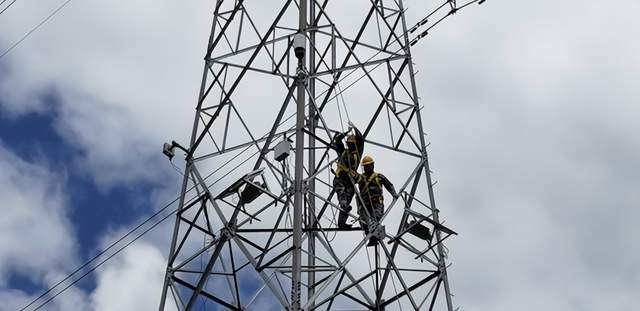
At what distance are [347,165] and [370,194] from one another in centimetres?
68

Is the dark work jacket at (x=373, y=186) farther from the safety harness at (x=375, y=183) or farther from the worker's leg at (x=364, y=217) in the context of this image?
the worker's leg at (x=364, y=217)

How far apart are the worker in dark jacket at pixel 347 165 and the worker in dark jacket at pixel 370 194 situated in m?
0.23

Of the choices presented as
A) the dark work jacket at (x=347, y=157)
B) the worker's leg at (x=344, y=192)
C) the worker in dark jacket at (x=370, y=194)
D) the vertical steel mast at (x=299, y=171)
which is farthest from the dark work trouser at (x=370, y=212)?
the vertical steel mast at (x=299, y=171)

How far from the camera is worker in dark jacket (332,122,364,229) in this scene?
15.7 meters

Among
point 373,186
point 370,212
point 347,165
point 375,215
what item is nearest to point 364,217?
point 375,215

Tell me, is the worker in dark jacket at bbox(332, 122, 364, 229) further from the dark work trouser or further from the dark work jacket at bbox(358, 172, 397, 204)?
the dark work trouser

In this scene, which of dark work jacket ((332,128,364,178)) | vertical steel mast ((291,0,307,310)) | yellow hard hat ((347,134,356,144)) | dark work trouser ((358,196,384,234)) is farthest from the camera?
yellow hard hat ((347,134,356,144))

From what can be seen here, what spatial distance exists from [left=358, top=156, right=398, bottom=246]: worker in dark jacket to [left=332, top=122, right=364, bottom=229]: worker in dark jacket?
0.23 metres

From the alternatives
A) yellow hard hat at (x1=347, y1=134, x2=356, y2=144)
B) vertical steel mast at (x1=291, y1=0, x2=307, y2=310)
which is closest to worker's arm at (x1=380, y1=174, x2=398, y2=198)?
yellow hard hat at (x1=347, y1=134, x2=356, y2=144)

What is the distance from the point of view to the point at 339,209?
47.9ft

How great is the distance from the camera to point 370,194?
15727 mm

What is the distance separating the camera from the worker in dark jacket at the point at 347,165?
1568cm

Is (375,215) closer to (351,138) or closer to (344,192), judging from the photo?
(344,192)

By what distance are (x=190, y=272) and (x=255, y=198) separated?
171 centimetres
